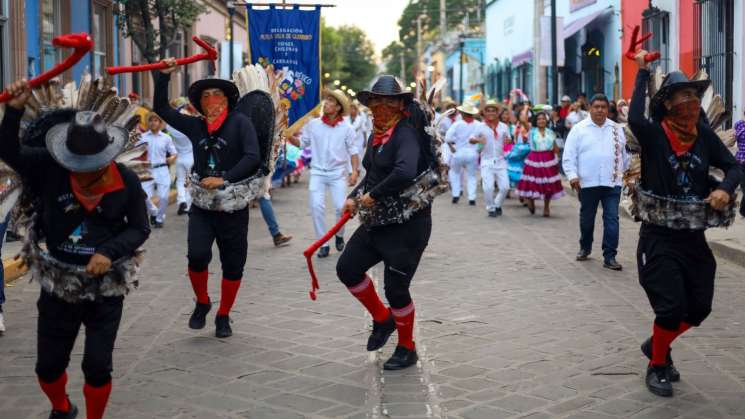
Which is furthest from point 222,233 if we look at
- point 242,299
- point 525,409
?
point 525,409

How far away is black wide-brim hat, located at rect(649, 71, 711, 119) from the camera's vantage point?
6.08 meters

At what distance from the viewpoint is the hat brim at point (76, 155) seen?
4.88 metres

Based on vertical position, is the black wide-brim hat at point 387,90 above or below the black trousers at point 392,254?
above

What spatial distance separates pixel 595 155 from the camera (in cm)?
1117

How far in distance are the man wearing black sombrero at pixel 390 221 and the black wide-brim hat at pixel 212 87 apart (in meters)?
1.20

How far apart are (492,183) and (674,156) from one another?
10877 mm

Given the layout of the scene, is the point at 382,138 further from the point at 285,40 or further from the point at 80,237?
the point at 285,40

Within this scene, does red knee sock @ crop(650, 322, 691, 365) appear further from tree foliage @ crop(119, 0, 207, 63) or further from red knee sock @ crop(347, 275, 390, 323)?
tree foliage @ crop(119, 0, 207, 63)

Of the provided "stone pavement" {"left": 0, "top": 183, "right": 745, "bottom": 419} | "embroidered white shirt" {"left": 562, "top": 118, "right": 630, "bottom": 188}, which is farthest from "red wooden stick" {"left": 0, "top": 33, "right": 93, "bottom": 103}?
"embroidered white shirt" {"left": 562, "top": 118, "right": 630, "bottom": 188}

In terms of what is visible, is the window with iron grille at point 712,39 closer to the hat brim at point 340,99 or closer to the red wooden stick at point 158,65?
the hat brim at point 340,99

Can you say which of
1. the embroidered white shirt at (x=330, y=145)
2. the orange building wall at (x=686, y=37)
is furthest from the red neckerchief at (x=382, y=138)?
the orange building wall at (x=686, y=37)

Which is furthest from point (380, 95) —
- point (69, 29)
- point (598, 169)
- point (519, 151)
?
point (69, 29)

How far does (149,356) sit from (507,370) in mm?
2312

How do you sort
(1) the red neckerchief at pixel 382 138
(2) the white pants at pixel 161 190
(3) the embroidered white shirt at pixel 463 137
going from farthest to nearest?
(3) the embroidered white shirt at pixel 463 137
(2) the white pants at pixel 161 190
(1) the red neckerchief at pixel 382 138
